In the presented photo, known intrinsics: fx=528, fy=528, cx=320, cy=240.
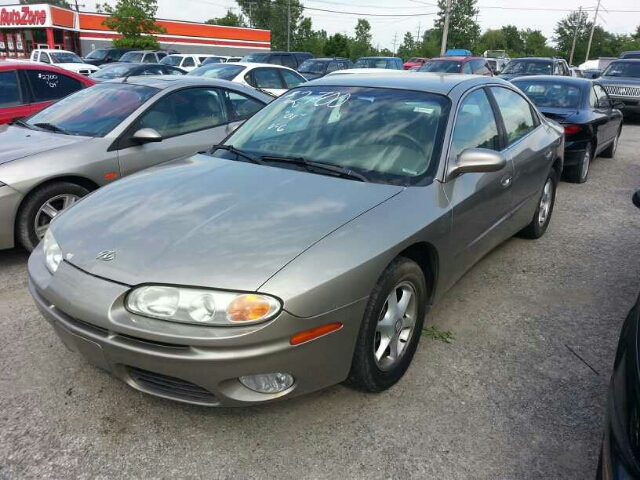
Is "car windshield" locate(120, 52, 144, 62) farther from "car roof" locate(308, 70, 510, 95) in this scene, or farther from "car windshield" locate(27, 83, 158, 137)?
"car roof" locate(308, 70, 510, 95)

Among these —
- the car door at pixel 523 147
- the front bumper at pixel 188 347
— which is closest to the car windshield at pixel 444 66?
the car door at pixel 523 147

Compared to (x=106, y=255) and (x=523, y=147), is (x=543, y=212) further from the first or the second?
(x=106, y=255)

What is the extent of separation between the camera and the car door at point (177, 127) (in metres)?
4.74

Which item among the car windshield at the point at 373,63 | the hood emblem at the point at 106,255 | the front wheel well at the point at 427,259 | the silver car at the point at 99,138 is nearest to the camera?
the hood emblem at the point at 106,255

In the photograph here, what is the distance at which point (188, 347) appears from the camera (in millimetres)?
2098

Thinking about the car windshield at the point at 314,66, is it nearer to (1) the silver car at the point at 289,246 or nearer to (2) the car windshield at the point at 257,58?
(2) the car windshield at the point at 257,58

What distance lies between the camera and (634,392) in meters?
1.68

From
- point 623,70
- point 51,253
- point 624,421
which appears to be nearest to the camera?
point 624,421

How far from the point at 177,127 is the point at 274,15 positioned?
74.3m

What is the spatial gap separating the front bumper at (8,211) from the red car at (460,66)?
13.3 meters

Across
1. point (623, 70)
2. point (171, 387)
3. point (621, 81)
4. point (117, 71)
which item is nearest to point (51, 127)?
point (171, 387)

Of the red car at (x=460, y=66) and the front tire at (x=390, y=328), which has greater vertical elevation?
the red car at (x=460, y=66)

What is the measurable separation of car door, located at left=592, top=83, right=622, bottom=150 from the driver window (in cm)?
464

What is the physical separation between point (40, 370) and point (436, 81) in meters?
2.98
